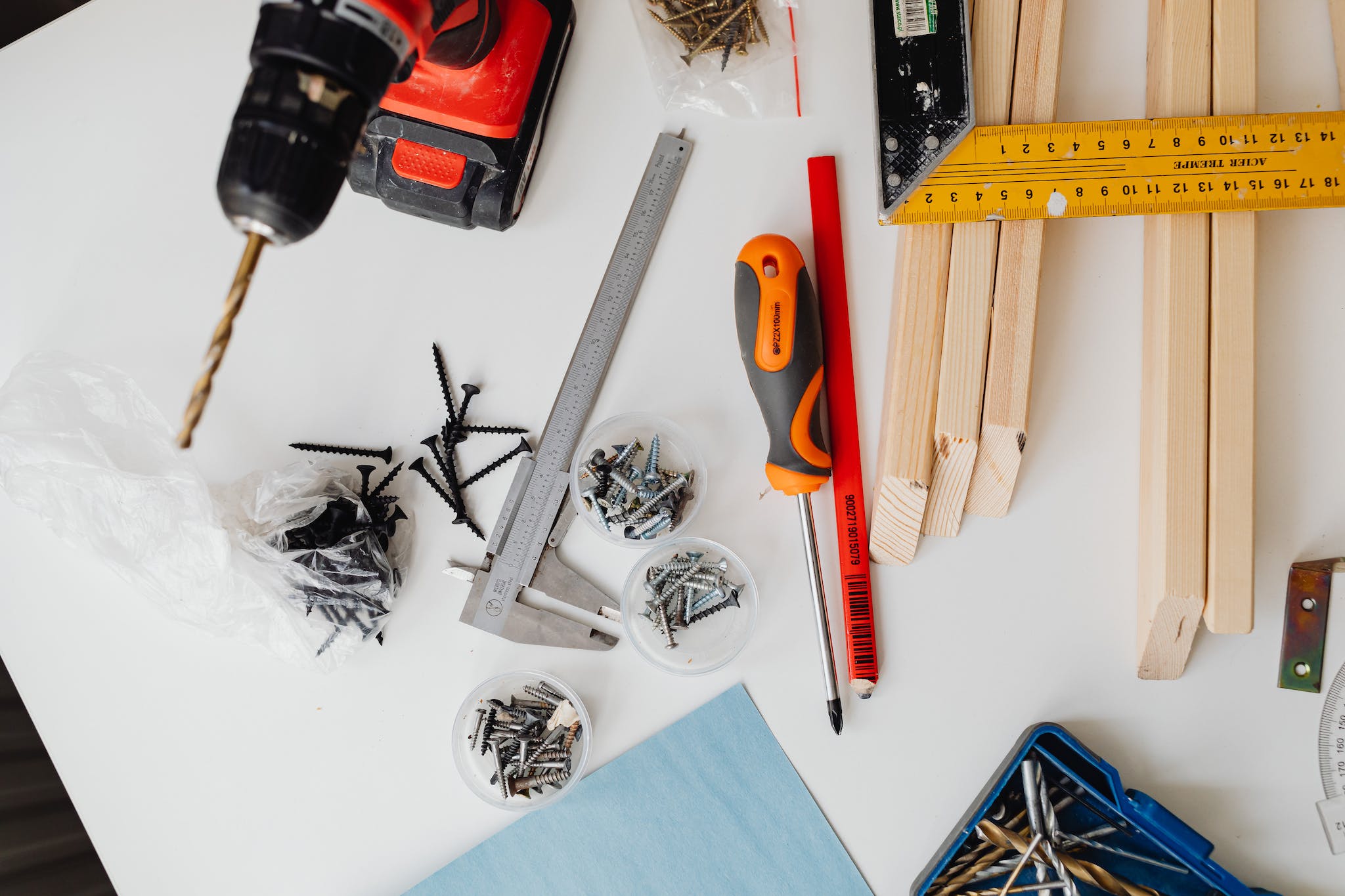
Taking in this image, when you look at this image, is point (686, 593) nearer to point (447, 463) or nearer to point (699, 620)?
point (699, 620)

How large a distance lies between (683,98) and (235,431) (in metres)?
0.93

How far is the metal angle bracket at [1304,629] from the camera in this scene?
1240mm

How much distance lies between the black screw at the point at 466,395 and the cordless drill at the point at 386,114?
0.26m

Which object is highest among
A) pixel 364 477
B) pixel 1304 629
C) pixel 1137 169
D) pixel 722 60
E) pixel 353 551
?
pixel 722 60

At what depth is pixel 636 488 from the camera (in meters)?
1.29

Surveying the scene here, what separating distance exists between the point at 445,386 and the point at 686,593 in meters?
0.52

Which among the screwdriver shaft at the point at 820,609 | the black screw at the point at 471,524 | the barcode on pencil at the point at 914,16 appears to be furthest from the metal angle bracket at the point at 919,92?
the black screw at the point at 471,524

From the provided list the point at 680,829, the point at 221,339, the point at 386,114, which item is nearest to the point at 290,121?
the point at 221,339

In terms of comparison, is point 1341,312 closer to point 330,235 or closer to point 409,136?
point 409,136

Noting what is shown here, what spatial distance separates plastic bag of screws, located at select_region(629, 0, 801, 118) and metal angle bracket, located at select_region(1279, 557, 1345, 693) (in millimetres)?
1070

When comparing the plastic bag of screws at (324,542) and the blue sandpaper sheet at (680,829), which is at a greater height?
the plastic bag of screws at (324,542)

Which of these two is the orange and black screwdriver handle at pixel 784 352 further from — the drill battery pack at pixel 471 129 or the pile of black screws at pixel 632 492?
the drill battery pack at pixel 471 129

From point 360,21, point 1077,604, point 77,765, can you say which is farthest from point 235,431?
point 1077,604

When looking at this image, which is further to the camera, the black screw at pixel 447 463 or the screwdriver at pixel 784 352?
the black screw at pixel 447 463
